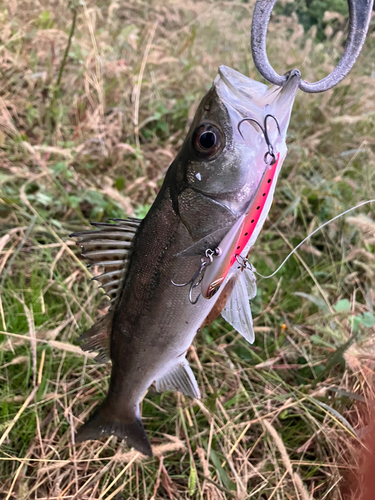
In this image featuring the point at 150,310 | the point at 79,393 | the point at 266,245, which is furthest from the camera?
the point at 266,245

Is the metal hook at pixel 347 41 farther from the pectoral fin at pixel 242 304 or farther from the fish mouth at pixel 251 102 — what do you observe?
the pectoral fin at pixel 242 304

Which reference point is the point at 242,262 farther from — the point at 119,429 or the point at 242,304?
the point at 119,429

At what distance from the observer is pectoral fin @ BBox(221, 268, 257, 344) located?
113cm

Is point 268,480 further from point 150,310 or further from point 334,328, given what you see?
point 150,310

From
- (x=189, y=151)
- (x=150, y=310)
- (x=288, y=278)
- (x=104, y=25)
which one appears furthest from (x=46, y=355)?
(x=104, y=25)

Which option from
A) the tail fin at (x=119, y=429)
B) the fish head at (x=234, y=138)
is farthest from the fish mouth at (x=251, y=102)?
the tail fin at (x=119, y=429)

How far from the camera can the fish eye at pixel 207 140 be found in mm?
950

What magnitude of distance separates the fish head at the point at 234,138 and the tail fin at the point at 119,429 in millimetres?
992

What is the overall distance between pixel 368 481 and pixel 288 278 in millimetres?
1946

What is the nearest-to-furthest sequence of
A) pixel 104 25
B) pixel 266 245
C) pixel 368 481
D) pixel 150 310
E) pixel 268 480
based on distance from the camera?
pixel 368 481, pixel 150 310, pixel 268 480, pixel 266 245, pixel 104 25

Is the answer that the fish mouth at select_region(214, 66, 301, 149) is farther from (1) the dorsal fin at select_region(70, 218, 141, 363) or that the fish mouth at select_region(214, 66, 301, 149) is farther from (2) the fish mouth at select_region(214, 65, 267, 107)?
(1) the dorsal fin at select_region(70, 218, 141, 363)

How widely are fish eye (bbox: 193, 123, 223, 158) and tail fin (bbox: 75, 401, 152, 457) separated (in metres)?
1.12

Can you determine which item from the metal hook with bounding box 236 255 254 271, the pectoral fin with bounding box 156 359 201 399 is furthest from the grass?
the metal hook with bounding box 236 255 254 271

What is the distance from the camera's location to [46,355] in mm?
1884
